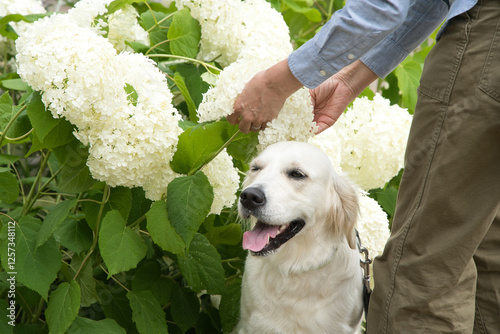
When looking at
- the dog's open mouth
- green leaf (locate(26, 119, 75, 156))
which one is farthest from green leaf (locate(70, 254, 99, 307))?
the dog's open mouth

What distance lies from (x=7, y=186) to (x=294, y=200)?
3.34 feet

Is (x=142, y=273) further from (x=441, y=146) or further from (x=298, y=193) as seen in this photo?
(x=441, y=146)

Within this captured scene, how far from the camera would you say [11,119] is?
76.0 inches

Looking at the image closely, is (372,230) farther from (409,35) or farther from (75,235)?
(75,235)

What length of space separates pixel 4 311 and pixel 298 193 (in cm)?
109

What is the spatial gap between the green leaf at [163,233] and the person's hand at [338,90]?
0.72m

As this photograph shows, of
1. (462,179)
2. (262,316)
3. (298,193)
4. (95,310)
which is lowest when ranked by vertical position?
(95,310)

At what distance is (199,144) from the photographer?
185 cm

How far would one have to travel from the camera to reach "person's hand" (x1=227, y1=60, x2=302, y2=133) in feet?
5.76

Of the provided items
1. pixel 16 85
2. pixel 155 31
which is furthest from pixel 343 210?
pixel 16 85

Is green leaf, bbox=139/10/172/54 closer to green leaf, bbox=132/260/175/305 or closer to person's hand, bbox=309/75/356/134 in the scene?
person's hand, bbox=309/75/356/134

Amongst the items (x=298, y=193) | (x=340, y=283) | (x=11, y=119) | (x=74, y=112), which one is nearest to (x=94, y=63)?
(x=74, y=112)

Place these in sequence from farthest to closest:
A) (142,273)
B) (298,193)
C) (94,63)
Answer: (142,273), (298,193), (94,63)

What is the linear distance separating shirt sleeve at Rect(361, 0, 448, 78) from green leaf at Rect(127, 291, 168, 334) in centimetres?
119
